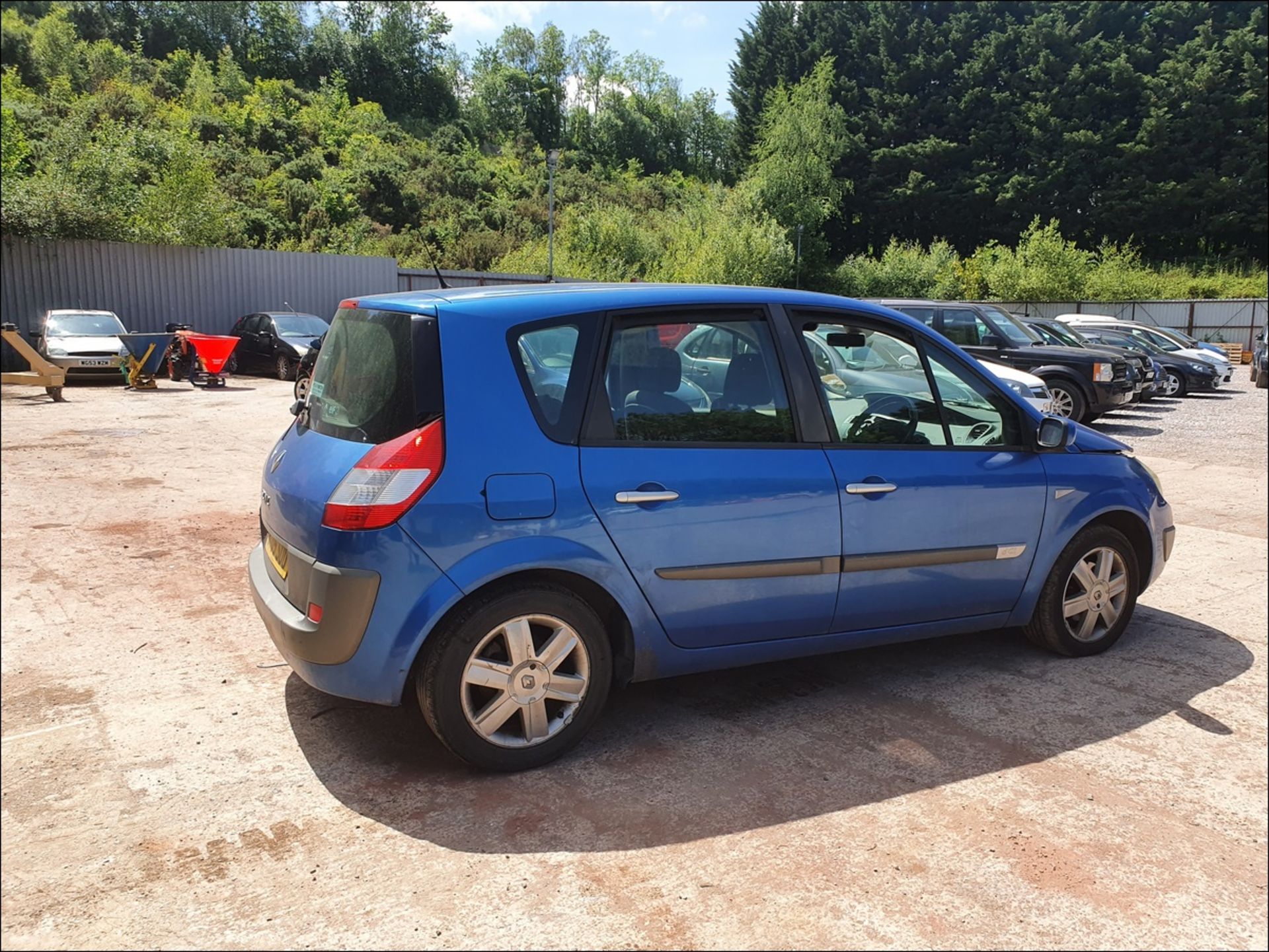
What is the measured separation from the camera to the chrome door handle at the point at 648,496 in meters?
3.31

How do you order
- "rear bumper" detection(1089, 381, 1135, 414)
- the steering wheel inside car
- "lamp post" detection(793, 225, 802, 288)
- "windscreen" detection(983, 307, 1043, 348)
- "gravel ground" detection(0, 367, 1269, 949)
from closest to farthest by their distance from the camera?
"gravel ground" detection(0, 367, 1269, 949)
the steering wheel inside car
"rear bumper" detection(1089, 381, 1135, 414)
"windscreen" detection(983, 307, 1043, 348)
"lamp post" detection(793, 225, 802, 288)

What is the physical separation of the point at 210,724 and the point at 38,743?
564 millimetres

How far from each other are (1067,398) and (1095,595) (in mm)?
10532

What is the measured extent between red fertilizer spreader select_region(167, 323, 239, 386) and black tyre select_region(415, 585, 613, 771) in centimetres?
1628

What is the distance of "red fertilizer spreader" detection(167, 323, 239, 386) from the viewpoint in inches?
703

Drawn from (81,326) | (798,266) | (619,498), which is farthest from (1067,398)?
(798,266)

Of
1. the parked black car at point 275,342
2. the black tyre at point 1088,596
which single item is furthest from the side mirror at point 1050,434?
the parked black car at point 275,342

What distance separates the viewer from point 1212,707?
3.89 metres

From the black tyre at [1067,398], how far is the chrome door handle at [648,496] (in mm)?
12143

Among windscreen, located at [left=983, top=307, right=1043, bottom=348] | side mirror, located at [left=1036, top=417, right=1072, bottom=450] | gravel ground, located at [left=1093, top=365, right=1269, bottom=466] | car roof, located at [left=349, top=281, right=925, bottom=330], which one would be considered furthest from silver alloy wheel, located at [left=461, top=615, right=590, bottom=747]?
windscreen, located at [left=983, top=307, right=1043, bottom=348]

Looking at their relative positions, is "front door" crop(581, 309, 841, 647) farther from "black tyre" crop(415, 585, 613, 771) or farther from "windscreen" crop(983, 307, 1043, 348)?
"windscreen" crop(983, 307, 1043, 348)

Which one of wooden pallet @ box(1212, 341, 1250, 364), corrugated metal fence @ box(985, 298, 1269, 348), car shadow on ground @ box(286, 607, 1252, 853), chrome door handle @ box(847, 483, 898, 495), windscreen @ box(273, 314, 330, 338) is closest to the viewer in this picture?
car shadow on ground @ box(286, 607, 1252, 853)

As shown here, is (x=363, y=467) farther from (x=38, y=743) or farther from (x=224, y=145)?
(x=224, y=145)

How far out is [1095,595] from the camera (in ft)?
14.8
